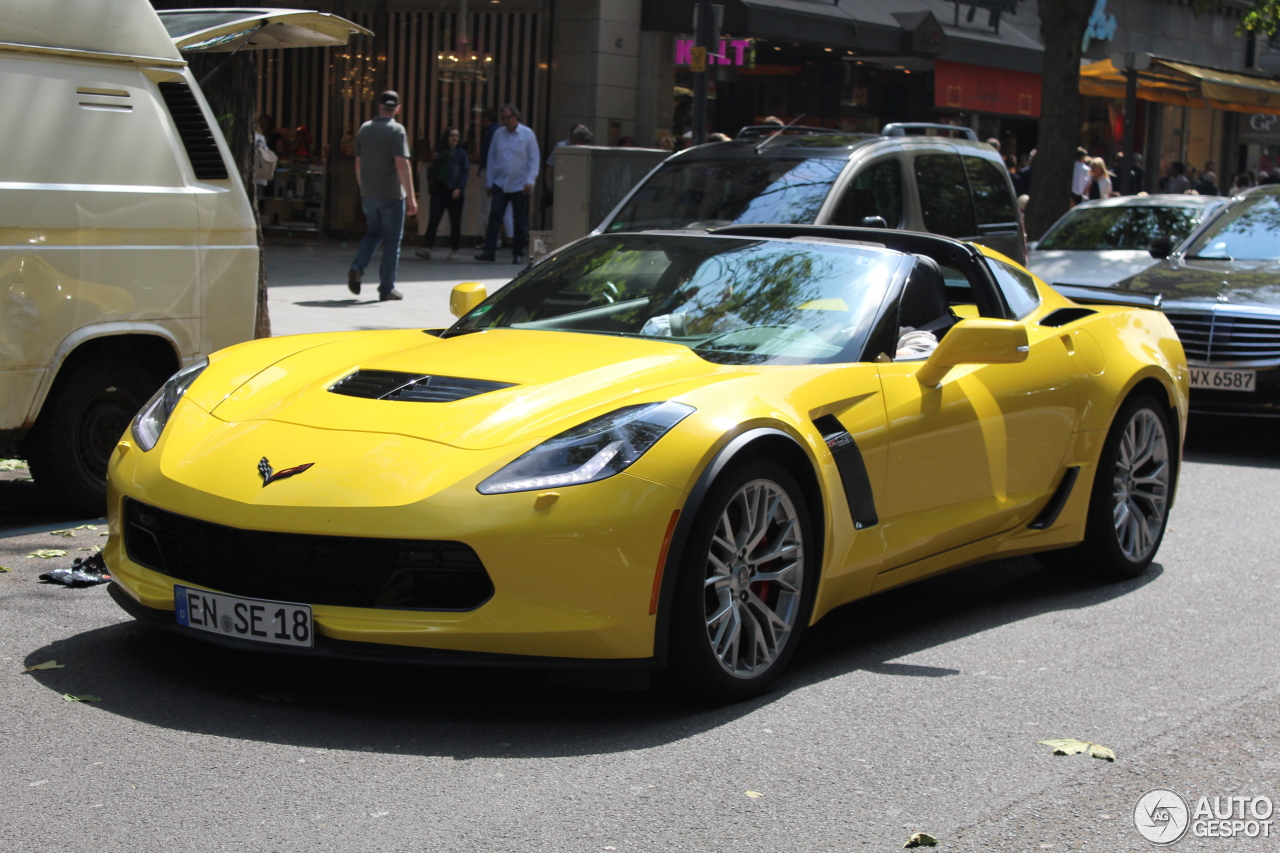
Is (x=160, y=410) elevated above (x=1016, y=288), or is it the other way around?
(x=1016, y=288)

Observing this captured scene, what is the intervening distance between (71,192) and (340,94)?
17892 millimetres

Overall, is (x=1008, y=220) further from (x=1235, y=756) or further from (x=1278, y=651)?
(x=1235, y=756)

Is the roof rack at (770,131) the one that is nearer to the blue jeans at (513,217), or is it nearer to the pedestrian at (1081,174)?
the blue jeans at (513,217)

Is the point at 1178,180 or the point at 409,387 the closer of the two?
the point at 409,387

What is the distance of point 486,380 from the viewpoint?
15.2 ft

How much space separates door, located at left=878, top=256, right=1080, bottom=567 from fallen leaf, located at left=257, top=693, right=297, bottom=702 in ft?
6.22

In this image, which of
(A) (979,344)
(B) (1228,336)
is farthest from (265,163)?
(A) (979,344)

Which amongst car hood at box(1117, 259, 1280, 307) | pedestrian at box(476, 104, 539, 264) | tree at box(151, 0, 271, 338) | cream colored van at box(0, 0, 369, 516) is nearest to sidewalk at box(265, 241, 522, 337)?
pedestrian at box(476, 104, 539, 264)

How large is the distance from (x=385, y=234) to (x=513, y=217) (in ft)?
16.1

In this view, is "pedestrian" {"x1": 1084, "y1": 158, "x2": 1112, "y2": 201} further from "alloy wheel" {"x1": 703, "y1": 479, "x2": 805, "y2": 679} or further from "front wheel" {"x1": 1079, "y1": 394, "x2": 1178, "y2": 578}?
"alloy wheel" {"x1": 703, "y1": 479, "x2": 805, "y2": 679}

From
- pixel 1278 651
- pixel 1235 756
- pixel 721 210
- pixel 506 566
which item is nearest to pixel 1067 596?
pixel 1278 651

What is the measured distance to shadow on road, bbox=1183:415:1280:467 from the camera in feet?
32.4

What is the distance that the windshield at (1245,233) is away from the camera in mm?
11086

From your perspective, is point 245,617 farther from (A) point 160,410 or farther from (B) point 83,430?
(B) point 83,430
